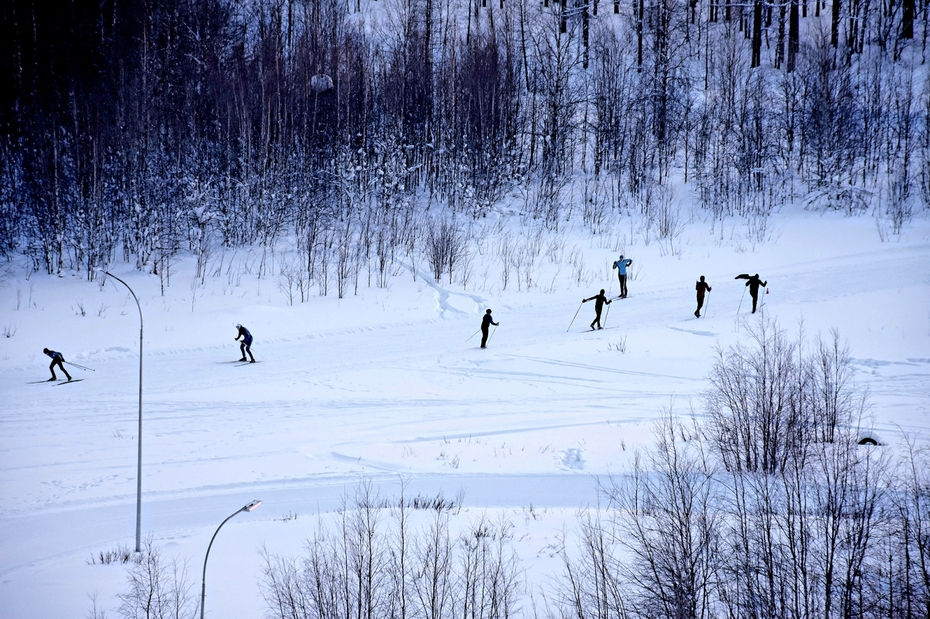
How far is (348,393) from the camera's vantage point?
64.4 feet

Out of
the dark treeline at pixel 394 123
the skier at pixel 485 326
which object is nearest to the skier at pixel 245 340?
the dark treeline at pixel 394 123

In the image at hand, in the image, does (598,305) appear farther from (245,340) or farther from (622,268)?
(245,340)

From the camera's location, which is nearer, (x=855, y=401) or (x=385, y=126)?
(x=855, y=401)

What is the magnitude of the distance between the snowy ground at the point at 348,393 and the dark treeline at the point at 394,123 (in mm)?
4960

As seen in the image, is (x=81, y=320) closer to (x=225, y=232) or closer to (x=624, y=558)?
(x=225, y=232)

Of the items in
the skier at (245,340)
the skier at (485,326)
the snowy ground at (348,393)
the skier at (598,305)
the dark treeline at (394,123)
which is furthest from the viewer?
the dark treeline at (394,123)

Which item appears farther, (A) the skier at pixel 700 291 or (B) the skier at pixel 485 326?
(A) the skier at pixel 700 291

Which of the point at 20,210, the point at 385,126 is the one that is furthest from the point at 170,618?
the point at 385,126

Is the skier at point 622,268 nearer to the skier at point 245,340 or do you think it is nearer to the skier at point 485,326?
the skier at point 485,326

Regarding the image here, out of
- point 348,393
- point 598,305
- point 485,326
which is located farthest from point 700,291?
point 348,393

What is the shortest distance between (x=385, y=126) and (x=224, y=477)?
31213mm

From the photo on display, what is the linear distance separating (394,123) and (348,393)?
27173mm

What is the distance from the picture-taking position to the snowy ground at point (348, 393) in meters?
13.2

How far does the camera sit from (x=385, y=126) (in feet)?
136
